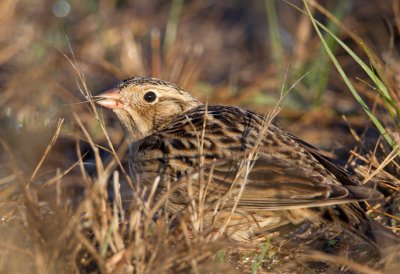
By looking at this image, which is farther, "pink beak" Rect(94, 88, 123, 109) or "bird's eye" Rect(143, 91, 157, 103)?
"bird's eye" Rect(143, 91, 157, 103)

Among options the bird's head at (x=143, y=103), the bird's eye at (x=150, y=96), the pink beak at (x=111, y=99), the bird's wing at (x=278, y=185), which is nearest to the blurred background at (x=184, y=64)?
the pink beak at (x=111, y=99)

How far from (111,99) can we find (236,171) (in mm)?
1420

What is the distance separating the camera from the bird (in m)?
4.44

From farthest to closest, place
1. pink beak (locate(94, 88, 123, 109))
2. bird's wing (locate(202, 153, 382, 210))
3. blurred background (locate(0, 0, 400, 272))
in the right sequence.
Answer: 1. blurred background (locate(0, 0, 400, 272))
2. pink beak (locate(94, 88, 123, 109))
3. bird's wing (locate(202, 153, 382, 210))

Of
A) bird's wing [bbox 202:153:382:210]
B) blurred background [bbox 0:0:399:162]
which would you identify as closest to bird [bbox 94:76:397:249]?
bird's wing [bbox 202:153:382:210]

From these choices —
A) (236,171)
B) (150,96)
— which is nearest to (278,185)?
(236,171)

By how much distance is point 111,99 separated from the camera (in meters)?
5.84

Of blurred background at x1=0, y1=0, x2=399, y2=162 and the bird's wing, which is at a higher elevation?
blurred background at x1=0, y1=0, x2=399, y2=162

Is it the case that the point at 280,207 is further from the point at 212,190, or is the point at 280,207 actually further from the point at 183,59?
the point at 183,59

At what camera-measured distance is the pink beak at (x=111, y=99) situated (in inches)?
228

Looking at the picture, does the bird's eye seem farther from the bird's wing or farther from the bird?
the bird's wing

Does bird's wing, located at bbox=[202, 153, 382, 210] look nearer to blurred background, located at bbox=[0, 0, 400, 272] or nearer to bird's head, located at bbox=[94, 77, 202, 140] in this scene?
blurred background, located at bbox=[0, 0, 400, 272]

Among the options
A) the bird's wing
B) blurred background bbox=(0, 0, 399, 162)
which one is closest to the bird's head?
blurred background bbox=(0, 0, 399, 162)

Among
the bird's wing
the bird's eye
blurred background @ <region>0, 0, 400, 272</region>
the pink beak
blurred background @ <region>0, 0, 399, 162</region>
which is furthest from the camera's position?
blurred background @ <region>0, 0, 399, 162</region>
